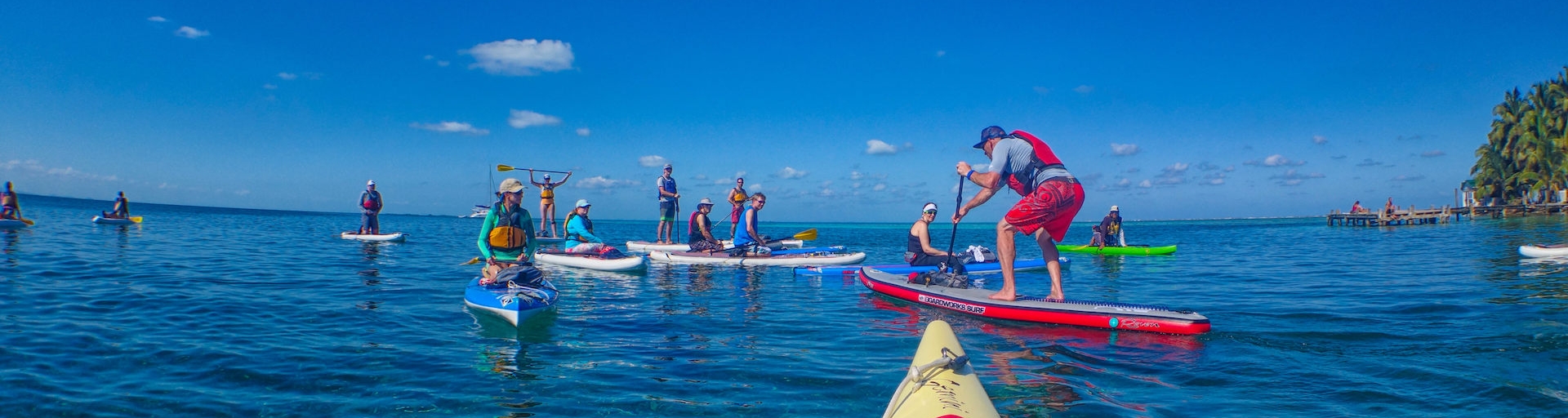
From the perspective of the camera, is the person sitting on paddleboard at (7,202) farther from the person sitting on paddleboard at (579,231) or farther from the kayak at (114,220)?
the person sitting on paddleboard at (579,231)

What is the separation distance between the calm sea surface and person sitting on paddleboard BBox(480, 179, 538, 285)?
80 cm

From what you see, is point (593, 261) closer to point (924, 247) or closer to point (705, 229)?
point (705, 229)

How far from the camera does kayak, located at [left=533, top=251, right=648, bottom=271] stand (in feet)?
51.0

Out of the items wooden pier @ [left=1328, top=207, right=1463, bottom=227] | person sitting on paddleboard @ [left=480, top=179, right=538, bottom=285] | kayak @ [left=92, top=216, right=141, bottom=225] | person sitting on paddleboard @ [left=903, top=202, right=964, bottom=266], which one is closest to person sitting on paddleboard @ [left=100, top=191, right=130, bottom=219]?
kayak @ [left=92, top=216, right=141, bottom=225]

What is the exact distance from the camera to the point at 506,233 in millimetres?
8852

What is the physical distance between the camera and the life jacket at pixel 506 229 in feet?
29.0

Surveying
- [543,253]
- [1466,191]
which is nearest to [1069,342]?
[543,253]

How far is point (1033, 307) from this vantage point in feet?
27.9

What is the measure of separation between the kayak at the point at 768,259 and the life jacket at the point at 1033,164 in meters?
9.10

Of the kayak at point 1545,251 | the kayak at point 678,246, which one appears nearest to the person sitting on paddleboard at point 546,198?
the kayak at point 678,246

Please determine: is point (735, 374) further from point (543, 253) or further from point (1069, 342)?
point (543, 253)

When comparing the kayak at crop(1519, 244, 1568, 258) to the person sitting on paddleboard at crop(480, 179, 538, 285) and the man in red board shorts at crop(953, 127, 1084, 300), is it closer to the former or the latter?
the man in red board shorts at crop(953, 127, 1084, 300)

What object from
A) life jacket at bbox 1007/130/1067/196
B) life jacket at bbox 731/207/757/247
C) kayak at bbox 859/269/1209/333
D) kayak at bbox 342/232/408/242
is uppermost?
life jacket at bbox 1007/130/1067/196

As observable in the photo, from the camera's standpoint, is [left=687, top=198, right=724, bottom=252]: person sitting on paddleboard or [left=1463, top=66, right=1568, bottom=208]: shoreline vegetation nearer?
[left=687, top=198, right=724, bottom=252]: person sitting on paddleboard
